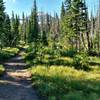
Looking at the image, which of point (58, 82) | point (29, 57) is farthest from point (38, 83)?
point (29, 57)

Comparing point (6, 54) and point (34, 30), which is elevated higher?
point (34, 30)

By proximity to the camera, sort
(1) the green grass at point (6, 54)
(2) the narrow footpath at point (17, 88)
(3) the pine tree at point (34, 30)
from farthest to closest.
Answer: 1. (3) the pine tree at point (34, 30)
2. (1) the green grass at point (6, 54)
3. (2) the narrow footpath at point (17, 88)

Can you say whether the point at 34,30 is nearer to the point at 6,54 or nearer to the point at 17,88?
the point at 6,54

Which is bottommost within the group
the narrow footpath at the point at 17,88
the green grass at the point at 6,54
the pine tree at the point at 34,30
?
the narrow footpath at the point at 17,88

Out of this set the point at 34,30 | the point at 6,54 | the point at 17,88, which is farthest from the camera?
the point at 34,30

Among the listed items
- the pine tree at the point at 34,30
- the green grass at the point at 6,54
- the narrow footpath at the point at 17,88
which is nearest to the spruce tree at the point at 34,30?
the pine tree at the point at 34,30

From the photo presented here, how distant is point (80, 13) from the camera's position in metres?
55.3

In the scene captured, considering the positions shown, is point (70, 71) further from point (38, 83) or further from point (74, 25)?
point (74, 25)

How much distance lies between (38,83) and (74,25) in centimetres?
3879

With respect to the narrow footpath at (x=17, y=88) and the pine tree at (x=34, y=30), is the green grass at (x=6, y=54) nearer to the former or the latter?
the narrow footpath at (x=17, y=88)

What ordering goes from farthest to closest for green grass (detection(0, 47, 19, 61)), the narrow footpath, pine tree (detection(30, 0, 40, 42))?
Result: pine tree (detection(30, 0, 40, 42)) < green grass (detection(0, 47, 19, 61)) < the narrow footpath

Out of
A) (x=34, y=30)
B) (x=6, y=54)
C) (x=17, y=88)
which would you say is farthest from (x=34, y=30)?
(x=17, y=88)

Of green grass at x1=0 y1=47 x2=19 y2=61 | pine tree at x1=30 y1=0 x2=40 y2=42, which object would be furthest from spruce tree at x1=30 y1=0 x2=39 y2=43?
green grass at x1=0 y1=47 x2=19 y2=61

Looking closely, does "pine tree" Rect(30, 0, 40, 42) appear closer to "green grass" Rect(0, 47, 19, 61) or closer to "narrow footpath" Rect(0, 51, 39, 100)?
"green grass" Rect(0, 47, 19, 61)
